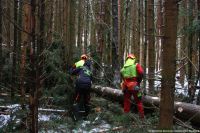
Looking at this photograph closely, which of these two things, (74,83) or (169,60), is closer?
(169,60)

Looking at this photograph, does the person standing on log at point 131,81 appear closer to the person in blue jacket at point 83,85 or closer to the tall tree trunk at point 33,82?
the person in blue jacket at point 83,85

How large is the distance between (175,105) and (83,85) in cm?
282

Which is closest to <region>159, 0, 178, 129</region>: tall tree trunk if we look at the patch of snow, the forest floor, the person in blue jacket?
the forest floor

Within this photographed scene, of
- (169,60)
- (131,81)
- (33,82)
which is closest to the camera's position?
(169,60)

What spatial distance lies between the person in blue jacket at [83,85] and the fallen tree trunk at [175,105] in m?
1.10

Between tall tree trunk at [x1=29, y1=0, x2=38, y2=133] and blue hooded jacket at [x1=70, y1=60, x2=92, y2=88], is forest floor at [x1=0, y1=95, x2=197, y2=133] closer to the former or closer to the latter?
blue hooded jacket at [x1=70, y1=60, x2=92, y2=88]

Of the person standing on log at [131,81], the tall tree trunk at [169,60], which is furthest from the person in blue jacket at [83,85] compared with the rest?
the tall tree trunk at [169,60]

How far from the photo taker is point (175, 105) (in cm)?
834

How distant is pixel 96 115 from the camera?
9523 millimetres

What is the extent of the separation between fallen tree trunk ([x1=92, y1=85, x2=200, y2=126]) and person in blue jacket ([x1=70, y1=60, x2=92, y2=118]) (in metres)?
1.10

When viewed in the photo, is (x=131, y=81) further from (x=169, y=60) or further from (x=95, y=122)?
(x=169, y=60)

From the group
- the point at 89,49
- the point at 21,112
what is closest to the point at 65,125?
the point at 21,112

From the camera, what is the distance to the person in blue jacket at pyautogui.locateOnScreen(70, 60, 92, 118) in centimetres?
1023

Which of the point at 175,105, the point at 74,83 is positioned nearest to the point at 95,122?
the point at 175,105
